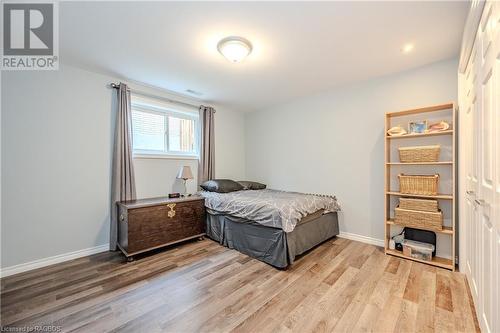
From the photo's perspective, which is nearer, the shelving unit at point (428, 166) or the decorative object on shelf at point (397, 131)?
the shelving unit at point (428, 166)

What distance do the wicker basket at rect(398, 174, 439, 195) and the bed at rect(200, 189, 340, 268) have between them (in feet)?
3.05

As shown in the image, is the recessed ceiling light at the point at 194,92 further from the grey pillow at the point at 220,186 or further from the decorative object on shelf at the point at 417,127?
the decorative object on shelf at the point at 417,127

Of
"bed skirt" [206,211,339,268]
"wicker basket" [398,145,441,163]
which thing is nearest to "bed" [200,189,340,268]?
"bed skirt" [206,211,339,268]

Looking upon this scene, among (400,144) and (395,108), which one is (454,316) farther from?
(395,108)

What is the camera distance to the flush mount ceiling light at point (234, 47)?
2029mm

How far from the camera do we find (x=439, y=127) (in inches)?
93.1

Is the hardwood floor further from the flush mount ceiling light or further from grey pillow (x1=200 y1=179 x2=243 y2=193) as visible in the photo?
the flush mount ceiling light

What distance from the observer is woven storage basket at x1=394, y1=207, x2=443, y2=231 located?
7.46 ft

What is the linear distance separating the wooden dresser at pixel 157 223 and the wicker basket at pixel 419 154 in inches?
111

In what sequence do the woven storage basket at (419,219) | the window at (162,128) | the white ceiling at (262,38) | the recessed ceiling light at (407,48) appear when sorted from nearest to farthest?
1. the white ceiling at (262,38)
2. the recessed ceiling light at (407,48)
3. the woven storage basket at (419,219)
4. the window at (162,128)

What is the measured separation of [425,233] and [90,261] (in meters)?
4.06

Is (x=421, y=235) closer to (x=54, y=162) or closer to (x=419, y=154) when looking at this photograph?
(x=419, y=154)

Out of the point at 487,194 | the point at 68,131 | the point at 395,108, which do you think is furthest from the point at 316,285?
the point at 68,131

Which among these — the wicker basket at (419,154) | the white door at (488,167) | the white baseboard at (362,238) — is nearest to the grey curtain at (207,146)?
the white baseboard at (362,238)
